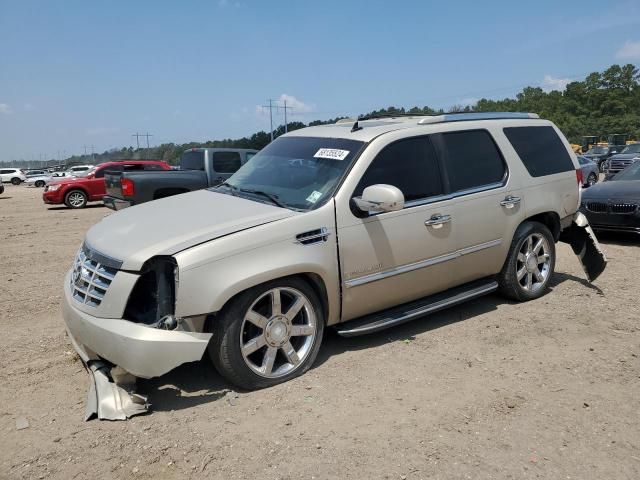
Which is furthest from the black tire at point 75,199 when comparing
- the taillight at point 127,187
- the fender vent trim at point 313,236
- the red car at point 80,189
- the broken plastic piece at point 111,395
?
the fender vent trim at point 313,236

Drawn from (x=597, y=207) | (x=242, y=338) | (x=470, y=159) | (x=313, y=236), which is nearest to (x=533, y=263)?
(x=470, y=159)

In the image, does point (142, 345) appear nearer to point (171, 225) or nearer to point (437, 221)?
point (171, 225)

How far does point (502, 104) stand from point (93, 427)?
346ft

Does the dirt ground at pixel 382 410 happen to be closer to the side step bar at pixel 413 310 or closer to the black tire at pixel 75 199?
the side step bar at pixel 413 310

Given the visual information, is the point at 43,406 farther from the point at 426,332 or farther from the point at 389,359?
the point at 426,332

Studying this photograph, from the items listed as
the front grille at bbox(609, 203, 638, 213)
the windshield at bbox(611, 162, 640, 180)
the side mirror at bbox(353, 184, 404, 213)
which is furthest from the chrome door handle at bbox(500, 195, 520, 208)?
the windshield at bbox(611, 162, 640, 180)

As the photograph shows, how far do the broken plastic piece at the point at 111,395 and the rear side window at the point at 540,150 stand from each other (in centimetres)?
412

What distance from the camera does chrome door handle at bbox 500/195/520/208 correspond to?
5.07m

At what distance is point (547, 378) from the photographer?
12.7 feet

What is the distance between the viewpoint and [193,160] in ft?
43.1

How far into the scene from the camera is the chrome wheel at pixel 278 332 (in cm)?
364

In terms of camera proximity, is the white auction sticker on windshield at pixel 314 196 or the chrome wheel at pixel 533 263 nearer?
the white auction sticker on windshield at pixel 314 196

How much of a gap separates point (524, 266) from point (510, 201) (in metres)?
0.77

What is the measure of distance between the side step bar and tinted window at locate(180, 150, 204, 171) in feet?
30.0
